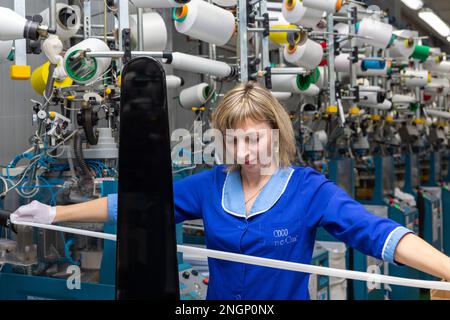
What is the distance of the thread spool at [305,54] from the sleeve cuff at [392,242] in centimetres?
218

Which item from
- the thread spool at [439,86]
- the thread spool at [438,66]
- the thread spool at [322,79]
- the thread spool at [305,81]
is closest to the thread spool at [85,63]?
the thread spool at [305,81]

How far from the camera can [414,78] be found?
17.4ft

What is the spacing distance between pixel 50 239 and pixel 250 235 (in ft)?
4.00

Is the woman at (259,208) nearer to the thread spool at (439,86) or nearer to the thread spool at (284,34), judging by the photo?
the thread spool at (284,34)

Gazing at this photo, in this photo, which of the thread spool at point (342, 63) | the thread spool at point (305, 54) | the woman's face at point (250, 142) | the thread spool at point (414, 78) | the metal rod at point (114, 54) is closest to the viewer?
the woman's face at point (250, 142)

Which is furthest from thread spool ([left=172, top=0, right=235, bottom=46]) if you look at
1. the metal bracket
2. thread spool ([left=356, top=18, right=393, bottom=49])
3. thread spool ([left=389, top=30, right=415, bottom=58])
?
thread spool ([left=389, top=30, right=415, bottom=58])

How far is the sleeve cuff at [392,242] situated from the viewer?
1.21 m

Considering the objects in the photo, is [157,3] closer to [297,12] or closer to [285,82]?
[297,12]

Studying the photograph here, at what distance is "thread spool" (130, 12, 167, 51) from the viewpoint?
2418 mm

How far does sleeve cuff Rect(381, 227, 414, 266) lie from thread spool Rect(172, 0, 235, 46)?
55.9 inches

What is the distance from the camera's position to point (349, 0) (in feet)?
10.7

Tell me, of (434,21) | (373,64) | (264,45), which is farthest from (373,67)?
(434,21)

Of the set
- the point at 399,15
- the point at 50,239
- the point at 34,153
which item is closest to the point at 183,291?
the point at 50,239

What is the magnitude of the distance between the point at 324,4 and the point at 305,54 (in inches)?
19.2
